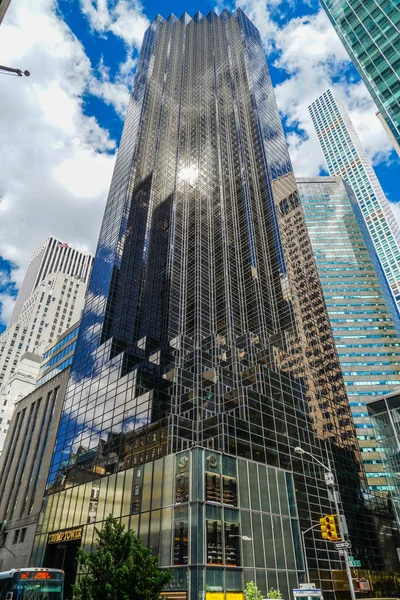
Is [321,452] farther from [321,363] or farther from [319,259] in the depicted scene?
[319,259]

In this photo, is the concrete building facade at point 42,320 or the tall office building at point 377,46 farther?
the concrete building facade at point 42,320

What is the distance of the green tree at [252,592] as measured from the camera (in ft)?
97.7

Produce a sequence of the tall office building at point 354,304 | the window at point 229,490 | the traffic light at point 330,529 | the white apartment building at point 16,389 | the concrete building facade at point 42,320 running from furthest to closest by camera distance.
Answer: the concrete building facade at point 42,320
the white apartment building at point 16,389
the tall office building at point 354,304
the window at point 229,490
the traffic light at point 330,529

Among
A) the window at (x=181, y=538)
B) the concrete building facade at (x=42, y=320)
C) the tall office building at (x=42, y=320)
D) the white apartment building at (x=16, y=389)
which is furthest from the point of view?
the concrete building facade at (x=42, y=320)

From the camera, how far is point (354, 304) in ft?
369

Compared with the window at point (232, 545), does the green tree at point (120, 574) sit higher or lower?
lower

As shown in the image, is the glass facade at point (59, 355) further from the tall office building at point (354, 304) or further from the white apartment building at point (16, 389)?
the tall office building at point (354, 304)

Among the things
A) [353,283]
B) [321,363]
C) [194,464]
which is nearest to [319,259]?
[353,283]

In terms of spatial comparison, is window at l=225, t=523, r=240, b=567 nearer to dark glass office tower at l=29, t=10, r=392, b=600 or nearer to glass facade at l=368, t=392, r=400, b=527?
dark glass office tower at l=29, t=10, r=392, b=600

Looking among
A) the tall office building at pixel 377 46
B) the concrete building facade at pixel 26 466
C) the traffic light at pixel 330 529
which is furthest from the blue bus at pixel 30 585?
the tall office building at pixel 377 46

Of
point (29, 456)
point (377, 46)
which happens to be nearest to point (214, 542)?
point (29, 456)

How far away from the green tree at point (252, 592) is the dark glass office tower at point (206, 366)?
1097 mm

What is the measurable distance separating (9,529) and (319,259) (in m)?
99.8

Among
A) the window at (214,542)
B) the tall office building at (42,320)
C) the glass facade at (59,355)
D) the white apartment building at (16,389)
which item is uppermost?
the tall office building at (42,320)
